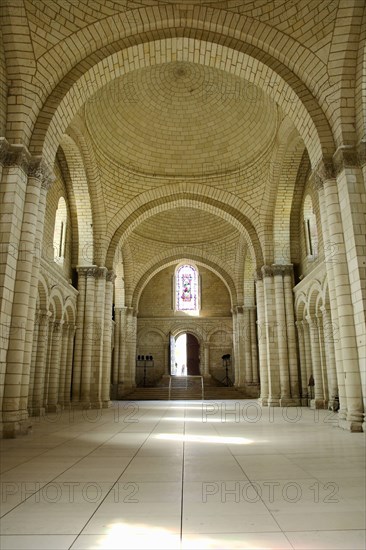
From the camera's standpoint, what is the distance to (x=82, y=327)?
58.2 ft

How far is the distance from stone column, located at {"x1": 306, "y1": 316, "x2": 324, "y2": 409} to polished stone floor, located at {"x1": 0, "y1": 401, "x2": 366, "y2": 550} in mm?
7969

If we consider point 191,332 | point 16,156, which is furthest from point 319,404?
point 191,332

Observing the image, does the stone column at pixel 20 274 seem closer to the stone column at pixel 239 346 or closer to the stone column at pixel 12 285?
the stone column at pixel 12 285

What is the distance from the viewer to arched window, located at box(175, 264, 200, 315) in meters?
33.4

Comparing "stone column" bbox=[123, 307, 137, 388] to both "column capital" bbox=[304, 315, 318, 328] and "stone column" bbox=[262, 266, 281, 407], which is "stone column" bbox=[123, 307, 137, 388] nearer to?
"stone column" bbox=[262, 266, 281, 407]

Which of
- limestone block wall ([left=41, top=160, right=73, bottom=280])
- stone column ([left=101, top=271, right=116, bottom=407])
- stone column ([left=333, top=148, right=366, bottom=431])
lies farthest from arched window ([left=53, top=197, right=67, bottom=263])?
stone column ([left=333, top=148, right=366, bottom=431])

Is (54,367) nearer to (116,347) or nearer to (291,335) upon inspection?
(291,335)

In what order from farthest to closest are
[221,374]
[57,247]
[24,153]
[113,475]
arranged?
1. [221,374]
2. [57,247]
3. [24,153]
4. [113,475]

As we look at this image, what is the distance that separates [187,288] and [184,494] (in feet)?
96.8

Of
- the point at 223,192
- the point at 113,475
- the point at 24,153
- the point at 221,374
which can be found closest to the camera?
the point at 113,475

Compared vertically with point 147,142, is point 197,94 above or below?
above

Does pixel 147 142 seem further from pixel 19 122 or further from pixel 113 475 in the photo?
pixel 113 475

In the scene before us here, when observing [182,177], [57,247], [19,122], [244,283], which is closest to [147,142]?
[182,177]

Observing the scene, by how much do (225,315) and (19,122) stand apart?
25130mm
